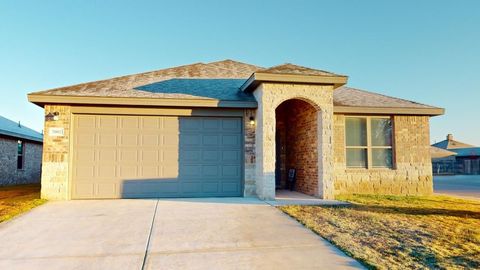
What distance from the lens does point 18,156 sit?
14.9m

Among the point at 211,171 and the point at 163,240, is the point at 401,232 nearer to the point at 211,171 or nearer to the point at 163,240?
the point at 163,240

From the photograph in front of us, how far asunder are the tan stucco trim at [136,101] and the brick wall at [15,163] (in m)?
7.24

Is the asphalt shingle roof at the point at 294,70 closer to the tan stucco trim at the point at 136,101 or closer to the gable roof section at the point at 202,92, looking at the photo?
the gable roof section at the point at 202,92

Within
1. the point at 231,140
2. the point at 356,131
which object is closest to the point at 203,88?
the point at 231,140

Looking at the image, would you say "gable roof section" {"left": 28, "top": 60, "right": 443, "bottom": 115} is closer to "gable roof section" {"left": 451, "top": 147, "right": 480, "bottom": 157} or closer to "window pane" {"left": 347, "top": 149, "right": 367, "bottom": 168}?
"window pane" {"left": 347, "top": 149, "right": 367, "bottom": 168}

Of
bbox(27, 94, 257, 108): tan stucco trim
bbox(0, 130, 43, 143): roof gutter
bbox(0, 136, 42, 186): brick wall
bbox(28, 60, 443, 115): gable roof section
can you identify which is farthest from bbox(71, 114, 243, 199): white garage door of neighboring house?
bbox(0, 136, 42, 186): brick wall

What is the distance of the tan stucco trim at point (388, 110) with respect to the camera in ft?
32.1

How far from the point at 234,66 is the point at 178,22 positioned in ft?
13.0

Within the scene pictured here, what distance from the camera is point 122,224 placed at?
5477 millimetres

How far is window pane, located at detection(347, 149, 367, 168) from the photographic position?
1012 centimetres

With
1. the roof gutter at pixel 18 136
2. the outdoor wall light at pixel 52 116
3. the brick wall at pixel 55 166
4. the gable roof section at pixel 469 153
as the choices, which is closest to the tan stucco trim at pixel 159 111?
the outdoor wall light at pixel 52 116

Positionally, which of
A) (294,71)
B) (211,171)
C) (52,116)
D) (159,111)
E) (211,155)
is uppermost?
(294,71)

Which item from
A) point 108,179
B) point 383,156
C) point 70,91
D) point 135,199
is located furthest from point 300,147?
point 70,91

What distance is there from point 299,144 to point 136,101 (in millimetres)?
5574
